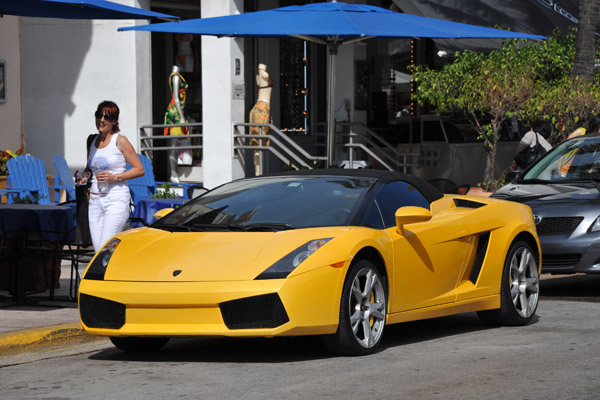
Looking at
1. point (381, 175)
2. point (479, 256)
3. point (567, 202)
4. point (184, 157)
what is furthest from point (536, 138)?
point (381, 175)

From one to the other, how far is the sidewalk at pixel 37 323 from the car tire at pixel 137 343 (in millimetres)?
760

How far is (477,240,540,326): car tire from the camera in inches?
366

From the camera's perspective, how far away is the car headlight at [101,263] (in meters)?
7.86

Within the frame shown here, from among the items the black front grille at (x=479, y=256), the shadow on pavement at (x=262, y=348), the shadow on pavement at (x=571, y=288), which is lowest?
the shadow on pavement at (x=571, y=288)

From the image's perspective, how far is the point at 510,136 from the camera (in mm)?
24859

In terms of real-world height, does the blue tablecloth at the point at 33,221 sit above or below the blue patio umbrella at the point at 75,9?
below

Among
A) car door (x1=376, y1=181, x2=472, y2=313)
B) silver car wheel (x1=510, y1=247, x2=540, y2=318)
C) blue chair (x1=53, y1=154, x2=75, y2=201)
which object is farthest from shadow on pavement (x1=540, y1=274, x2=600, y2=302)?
blue chair (x1=53, y1=154, x2=75, y2=201)

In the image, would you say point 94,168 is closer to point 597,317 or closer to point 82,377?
point 82,377

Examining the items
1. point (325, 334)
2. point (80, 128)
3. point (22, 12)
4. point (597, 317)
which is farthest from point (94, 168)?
point (80, 128)

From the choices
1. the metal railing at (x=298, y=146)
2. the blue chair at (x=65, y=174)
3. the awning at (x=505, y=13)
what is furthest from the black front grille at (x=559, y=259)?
the awning at (x=505, y=13)

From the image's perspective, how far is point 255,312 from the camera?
734 centimetres

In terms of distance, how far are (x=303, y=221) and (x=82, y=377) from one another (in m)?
1.85

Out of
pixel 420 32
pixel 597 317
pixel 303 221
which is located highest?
pixel 420 32

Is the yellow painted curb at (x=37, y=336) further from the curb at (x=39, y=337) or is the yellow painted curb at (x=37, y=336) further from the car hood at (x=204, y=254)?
the car hood at (x=204, y=254)
